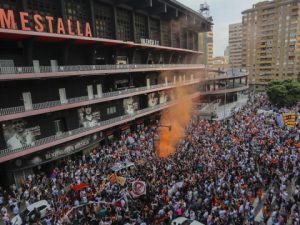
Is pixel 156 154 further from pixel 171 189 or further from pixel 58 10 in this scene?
pixel 58 10

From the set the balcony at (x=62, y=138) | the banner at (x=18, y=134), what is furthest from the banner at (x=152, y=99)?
the banner at (x=18, y=134)

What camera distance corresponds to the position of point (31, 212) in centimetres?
1299

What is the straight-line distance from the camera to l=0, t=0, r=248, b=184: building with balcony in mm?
17031

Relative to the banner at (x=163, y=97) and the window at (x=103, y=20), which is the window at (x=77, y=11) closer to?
the window at (x=103, y=20)

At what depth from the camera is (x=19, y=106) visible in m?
17.5

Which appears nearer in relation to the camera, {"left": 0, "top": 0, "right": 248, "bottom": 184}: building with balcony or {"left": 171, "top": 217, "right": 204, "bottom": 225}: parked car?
{"left": 171, "top": 217, "right": 204, "bottom": 225}: parked car

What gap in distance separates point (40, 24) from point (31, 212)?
1470 centimetres

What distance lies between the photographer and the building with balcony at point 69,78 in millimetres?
17031

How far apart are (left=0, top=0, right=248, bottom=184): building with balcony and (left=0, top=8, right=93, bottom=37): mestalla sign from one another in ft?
0.24

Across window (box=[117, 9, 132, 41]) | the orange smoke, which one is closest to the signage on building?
window (box=[117, 9, 132, 41])

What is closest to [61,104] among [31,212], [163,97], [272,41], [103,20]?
[31,212]

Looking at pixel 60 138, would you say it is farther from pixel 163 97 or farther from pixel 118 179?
pixel 163 97

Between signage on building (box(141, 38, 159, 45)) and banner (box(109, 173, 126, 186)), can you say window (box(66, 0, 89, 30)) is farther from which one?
banner (box(109, 173, 126, 186))

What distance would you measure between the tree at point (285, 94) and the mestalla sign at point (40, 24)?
35238 millimetres
